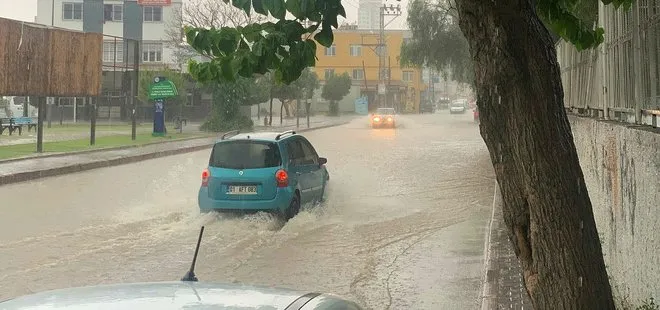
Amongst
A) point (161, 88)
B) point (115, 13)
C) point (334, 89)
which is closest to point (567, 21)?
point (161, 88)

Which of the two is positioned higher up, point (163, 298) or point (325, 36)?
point (325, 36)

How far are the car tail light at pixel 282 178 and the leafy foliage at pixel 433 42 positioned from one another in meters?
38.3

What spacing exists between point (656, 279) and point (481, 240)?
608 cm

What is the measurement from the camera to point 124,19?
216ft

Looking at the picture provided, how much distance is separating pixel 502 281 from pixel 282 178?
5.40 metres

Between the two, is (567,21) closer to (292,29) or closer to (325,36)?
Result: (325,36)

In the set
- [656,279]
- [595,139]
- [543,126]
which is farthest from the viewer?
[595,139]

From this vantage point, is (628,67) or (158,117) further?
(158,117)

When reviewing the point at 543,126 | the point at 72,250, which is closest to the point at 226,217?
the point at 72,250

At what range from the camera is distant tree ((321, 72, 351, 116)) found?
78375 mm

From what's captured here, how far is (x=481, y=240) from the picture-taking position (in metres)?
10.5

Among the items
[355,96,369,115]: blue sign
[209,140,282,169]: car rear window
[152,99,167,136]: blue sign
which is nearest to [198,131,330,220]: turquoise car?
[209,140,282,169]: car rear window

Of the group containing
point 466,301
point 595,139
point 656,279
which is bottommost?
point 466,301

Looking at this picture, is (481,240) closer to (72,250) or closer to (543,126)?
(72,250)
